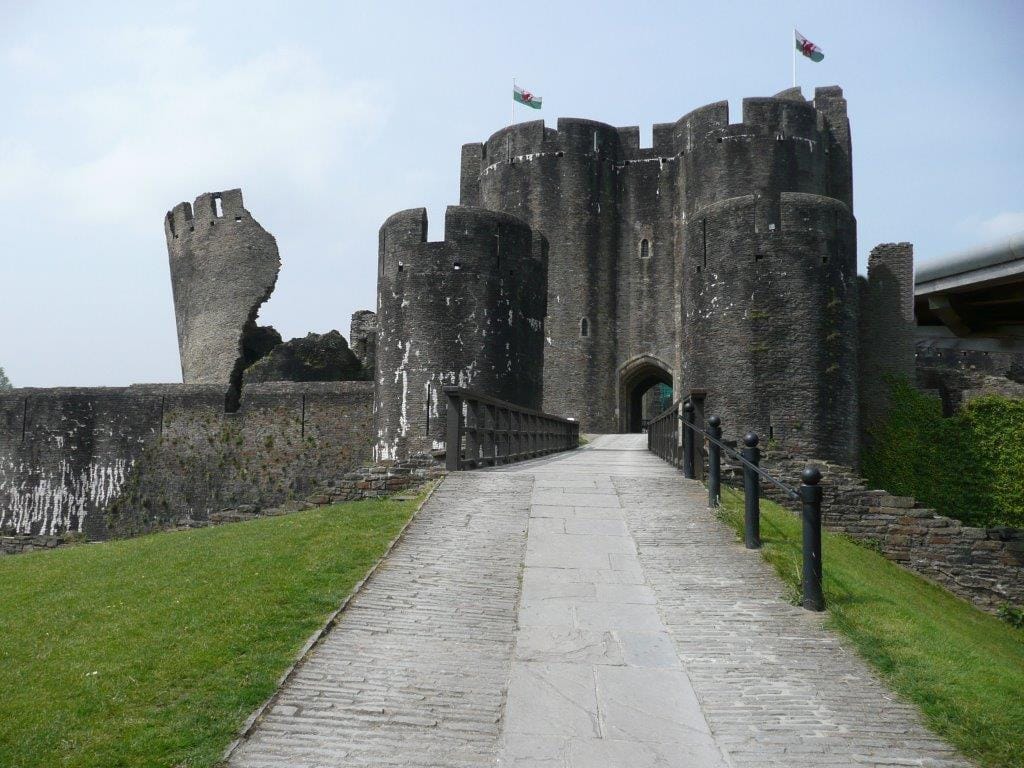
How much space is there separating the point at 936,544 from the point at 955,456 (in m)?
10.6

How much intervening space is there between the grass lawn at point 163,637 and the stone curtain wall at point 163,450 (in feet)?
53.5

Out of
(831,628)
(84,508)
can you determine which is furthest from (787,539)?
(84,508)

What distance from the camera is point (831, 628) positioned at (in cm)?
609

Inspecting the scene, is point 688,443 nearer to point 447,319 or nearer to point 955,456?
point 447,319

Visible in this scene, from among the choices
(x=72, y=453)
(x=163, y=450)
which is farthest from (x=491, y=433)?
(x=72, y=453)

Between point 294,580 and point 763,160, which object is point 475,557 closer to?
point 294,580

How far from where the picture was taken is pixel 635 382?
37.1 meters

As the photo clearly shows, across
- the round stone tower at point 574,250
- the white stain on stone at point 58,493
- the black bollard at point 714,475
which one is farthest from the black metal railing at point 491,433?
the white stain on stone at point 58,493

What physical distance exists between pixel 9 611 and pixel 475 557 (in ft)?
11.8

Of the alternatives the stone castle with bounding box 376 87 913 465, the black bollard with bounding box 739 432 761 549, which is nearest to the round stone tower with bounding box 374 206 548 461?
the stone castle with bounding box 376 87 913 465

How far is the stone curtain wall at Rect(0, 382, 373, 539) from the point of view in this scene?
26.1 m

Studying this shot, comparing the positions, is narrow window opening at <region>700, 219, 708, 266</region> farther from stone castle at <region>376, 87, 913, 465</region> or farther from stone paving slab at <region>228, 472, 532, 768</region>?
stone paving slab at <region>228, 472, 532, 768</region>

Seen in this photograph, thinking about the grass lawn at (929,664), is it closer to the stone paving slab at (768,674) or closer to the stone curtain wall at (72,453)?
the stone paving slab at (768,674)

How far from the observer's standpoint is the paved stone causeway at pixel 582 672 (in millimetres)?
4402
